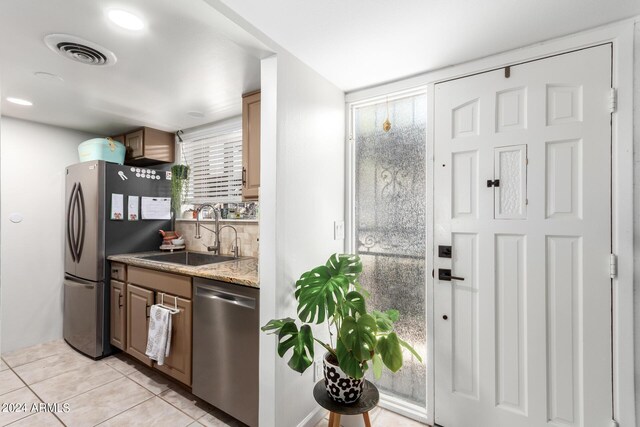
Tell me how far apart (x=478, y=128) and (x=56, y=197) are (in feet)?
13.4

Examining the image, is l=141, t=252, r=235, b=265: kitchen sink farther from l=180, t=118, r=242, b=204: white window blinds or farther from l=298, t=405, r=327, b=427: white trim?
l=298, t=405, r=327, b=427: white trim

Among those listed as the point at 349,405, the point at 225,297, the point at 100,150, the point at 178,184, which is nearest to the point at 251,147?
the point at 225,297

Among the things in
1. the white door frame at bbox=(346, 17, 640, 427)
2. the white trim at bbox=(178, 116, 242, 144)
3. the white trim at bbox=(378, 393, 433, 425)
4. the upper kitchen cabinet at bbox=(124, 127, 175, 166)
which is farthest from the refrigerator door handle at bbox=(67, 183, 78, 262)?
the white door frame at bbox=(346, 17, 640, 427)

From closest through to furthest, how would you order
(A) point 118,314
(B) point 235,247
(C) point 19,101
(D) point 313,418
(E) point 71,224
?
(D) point 313,418 < (C) point 19,101 < (A) point 118,314 < (B) point 235,247 < (E) point 71,224

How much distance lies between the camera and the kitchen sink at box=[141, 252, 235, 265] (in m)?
2.76

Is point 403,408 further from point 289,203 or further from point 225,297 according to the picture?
point 289,203

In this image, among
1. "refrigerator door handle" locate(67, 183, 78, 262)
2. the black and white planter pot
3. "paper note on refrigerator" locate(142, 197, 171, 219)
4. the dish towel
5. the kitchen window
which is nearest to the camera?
the black and white planter pot

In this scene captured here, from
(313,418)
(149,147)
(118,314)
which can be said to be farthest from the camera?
(149,147)

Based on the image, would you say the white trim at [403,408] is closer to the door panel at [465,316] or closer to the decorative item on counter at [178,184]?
the door panel at [465,316]

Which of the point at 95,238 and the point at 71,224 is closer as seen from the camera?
the point at 95,238

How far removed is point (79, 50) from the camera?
5.48ft

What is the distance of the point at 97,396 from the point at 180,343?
0.75 metres

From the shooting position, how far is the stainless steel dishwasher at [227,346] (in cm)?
171

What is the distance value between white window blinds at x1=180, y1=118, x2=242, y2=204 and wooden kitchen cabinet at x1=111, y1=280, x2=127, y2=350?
110 centimetres
